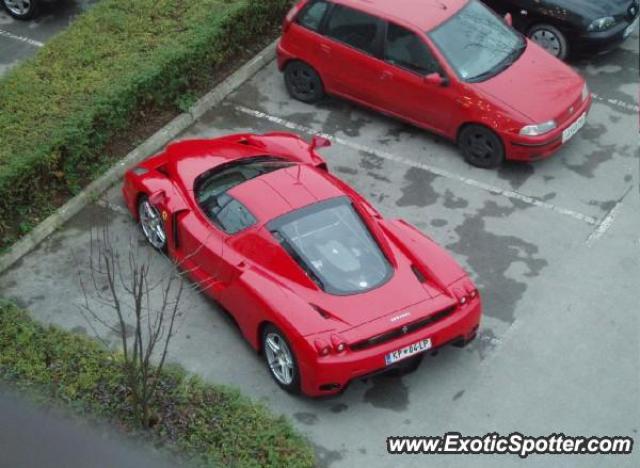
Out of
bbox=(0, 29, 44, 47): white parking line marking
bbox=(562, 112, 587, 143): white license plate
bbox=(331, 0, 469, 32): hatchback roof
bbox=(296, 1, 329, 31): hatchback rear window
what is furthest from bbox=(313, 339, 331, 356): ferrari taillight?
bbox=(0, 29, 44, 47): white parking line marking

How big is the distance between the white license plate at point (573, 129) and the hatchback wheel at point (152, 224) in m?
4.57

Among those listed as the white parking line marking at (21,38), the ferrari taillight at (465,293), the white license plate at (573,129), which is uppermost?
the ferrari taillight at (465,293)

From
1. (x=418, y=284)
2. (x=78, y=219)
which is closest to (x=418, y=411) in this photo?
(x=418, y=284)

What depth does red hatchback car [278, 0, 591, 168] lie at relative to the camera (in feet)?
40.6

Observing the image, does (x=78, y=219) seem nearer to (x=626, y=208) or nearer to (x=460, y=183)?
(x=460, y=183)

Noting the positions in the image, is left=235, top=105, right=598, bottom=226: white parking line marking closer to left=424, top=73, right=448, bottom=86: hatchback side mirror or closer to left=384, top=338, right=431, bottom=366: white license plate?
left=424, top=73, right=448, bottom=86: hatchback side mirror

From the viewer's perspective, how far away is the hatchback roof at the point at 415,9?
12766mm

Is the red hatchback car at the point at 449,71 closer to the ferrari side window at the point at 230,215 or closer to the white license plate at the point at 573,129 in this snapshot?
the white license plate at the point at 573,129

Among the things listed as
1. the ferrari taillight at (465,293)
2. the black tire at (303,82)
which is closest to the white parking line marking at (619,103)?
the black tire at (303,82)

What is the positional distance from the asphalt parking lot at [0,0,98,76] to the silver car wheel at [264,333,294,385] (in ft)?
21.0

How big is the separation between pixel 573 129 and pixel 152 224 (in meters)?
4.81

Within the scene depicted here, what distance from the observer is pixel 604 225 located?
1184 centimetres

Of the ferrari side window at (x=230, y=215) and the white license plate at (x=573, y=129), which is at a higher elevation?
the ferrari side window at (x=230, y=215)

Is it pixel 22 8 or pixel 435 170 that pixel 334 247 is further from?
pixel 22 8
